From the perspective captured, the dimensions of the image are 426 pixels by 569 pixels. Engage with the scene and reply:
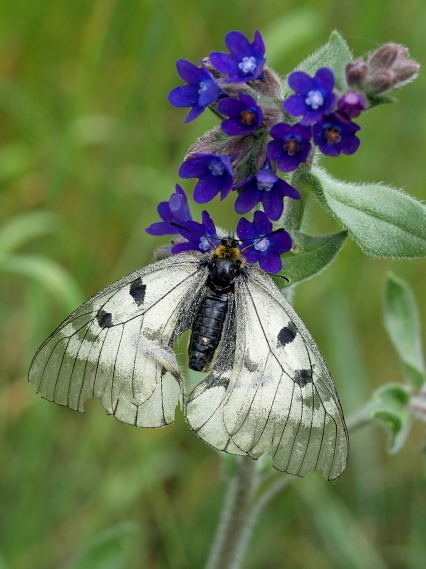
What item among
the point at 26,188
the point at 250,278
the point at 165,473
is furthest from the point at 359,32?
the point at 165,473

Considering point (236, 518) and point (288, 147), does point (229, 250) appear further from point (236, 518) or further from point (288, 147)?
point (236, 518)

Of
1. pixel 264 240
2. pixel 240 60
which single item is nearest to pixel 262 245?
pixel 264 240

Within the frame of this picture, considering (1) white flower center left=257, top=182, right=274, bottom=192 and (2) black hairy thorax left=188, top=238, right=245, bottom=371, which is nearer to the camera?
(1) white flower center left=257, top=182, right=274, bottom=192

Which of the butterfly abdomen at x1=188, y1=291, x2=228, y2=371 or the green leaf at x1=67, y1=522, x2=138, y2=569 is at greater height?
the butterfly abdomen at x1=188, y1=291, x2=228, y2=371

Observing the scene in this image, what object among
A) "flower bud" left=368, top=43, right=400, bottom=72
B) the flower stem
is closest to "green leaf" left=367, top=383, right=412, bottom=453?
the flower stem

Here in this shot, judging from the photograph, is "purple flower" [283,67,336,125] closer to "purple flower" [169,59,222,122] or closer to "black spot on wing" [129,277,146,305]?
"purple flower" [169,59,222,122]

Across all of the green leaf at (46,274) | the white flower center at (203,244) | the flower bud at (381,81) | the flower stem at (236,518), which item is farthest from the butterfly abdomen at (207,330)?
the green leaf at (46,274)
